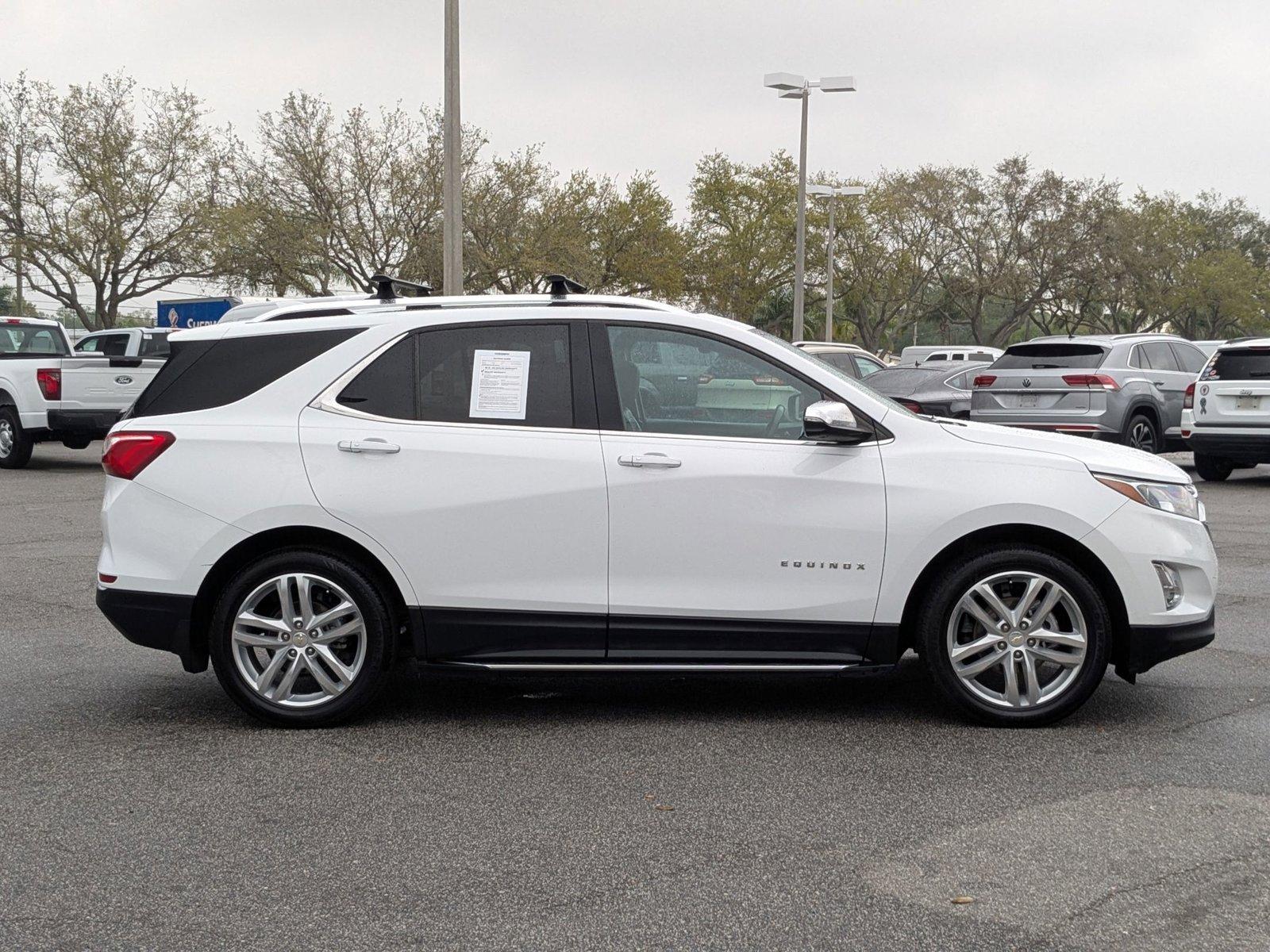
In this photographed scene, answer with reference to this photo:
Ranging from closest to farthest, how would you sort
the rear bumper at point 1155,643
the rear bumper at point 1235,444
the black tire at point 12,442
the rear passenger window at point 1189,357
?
the rear bumper at point 1155,643, the rear bumper at point 1235,444, the rear passenger window at point 1189,357, the black tire at point 12,442

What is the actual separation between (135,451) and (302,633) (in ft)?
3.28

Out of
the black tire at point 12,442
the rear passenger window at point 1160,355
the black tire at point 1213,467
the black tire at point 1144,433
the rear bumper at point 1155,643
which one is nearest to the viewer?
the rear bumper at point 1155,643

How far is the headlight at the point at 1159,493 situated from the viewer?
215 inches

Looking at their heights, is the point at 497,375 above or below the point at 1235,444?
above

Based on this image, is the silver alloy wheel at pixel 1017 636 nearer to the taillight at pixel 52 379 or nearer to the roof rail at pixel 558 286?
the roof rail at pixel 558 286

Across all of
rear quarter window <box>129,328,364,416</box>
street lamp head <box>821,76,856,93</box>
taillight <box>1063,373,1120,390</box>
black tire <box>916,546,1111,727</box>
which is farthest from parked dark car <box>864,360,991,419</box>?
rear quarter window <box>129,328,364,416</box>

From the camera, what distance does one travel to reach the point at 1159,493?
18.1 ft

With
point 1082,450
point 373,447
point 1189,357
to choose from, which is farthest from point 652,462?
point 1189,357

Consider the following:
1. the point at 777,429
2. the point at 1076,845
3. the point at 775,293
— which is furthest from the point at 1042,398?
the point at 775,293

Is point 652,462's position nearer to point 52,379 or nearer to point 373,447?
point 373,447

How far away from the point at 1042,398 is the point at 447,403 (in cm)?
1230

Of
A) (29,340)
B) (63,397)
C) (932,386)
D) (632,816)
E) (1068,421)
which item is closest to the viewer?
(632,816)

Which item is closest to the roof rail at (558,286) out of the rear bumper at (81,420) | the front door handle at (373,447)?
the front door handle at (373,447)

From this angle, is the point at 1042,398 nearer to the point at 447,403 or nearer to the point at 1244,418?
the point at 1244,418
